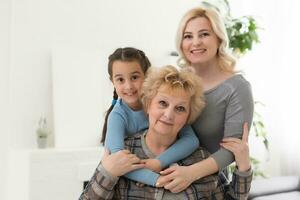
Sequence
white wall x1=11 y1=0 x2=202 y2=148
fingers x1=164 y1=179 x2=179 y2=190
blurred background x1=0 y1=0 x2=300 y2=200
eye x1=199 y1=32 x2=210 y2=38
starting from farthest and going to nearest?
white wall x1=11 y1=0 x2=202 y2=148
blurred background x1=0 y1=0 x2=300 y2=200
eye x1=199 y1=32 x2=210 y2=38
fingers x1=164 y1=179 x2=179 y2=190

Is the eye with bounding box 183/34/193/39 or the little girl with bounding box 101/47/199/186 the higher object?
the eye with bounding box 183/34/193/39

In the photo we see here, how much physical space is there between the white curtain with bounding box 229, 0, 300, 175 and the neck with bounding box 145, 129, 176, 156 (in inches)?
130

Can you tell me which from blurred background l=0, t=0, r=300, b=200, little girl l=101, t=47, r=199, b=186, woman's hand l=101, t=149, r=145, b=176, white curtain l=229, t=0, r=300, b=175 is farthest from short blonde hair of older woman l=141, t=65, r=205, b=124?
white curtain l=229, t=0, r=300, b=175

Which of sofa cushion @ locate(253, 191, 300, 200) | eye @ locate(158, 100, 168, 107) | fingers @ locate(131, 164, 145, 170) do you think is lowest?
sofa cushion @ locate(253, 191, 300, 200)

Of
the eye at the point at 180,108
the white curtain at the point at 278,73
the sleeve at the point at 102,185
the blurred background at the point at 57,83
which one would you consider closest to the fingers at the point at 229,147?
the eye at the point at 180,108

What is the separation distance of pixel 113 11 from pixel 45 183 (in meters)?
1.70

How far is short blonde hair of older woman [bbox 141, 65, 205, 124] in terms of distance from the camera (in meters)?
1.43

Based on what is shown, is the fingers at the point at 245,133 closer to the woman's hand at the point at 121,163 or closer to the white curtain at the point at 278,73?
the woman's hand at the point at 121,163

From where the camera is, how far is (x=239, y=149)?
4.83 feet

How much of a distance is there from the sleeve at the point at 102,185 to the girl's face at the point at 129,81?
0.31 m

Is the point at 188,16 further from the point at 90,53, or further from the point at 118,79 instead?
the point at 90,53

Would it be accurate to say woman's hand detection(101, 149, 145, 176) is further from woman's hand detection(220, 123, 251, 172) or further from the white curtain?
the white curtain

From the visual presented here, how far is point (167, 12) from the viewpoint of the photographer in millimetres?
4125

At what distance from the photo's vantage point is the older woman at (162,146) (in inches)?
55.1
